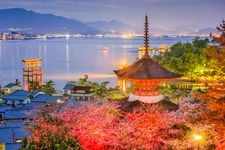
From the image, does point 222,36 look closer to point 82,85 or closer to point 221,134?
point 221,134

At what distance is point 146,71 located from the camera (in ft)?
41.0

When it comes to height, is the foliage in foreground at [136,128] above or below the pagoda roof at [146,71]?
below

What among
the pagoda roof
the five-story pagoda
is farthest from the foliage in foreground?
the pagoda roof

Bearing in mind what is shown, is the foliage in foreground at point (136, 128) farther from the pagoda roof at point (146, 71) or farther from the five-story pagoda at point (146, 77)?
the pagoda roof at point (146, 71)

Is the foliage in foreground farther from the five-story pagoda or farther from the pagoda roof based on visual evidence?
the pagoda roof

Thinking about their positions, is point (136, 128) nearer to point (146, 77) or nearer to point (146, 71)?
point (146, 77)

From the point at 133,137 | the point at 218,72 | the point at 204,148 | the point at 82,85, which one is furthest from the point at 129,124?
the point at 82,85

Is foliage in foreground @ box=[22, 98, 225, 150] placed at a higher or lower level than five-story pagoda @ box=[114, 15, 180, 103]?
lower

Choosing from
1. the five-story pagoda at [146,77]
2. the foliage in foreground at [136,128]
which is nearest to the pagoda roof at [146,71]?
the five-story pagoda at [146,77]

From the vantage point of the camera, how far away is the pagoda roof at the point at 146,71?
40.6 feet

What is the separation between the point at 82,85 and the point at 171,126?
38.9m

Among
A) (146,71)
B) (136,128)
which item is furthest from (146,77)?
(136,128)

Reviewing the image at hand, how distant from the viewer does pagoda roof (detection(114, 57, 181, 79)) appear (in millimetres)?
12367

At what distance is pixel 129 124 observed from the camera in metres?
10.3
